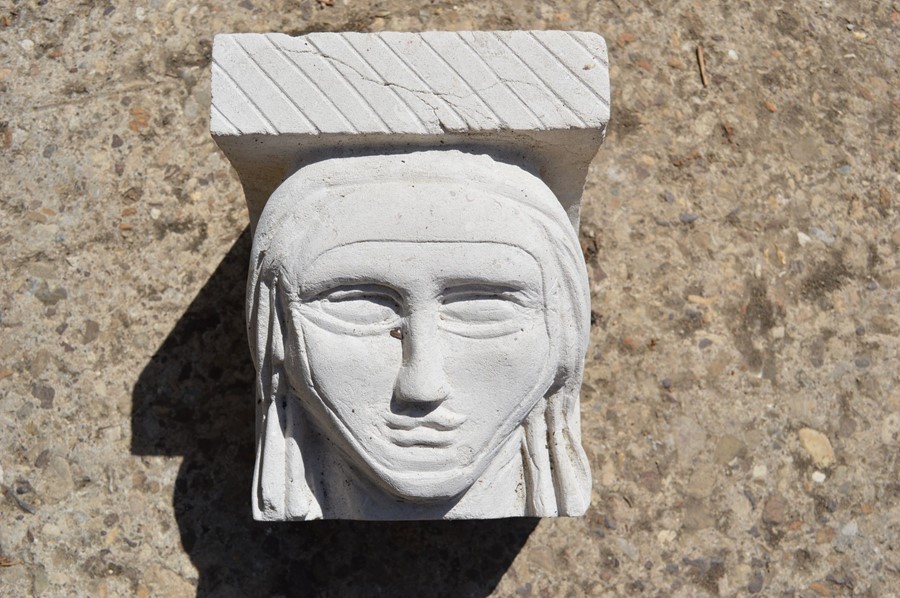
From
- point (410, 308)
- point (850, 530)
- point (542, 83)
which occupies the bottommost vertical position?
point (850, 530)

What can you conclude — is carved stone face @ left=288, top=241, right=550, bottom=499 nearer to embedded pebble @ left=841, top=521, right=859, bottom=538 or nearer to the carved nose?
the carved nose

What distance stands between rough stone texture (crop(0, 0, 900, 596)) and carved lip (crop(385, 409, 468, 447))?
0.77m

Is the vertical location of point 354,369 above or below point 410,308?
below

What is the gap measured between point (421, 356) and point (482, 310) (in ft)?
0.57

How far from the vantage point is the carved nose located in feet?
6.31

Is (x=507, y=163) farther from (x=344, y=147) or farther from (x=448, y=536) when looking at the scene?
(x=448, y=536)

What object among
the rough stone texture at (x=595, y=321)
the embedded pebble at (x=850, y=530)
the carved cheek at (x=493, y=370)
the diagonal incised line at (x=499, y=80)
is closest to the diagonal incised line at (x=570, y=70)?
the diagonal incised line at (x=499, y=80)

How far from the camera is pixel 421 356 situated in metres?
1.94

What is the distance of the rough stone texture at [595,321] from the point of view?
8.62 ft

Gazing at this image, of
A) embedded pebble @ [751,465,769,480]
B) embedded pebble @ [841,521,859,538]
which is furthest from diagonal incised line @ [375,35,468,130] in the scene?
embedded pebble @ [841,521,859,538]

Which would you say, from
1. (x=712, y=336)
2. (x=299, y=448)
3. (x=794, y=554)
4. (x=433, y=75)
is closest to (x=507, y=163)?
(x=433, y=75)

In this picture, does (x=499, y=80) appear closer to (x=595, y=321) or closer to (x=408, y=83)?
(x=408, y=83)

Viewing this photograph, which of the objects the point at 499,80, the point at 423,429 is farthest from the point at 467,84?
the point at 423,429

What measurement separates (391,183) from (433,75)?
0.89 feet
